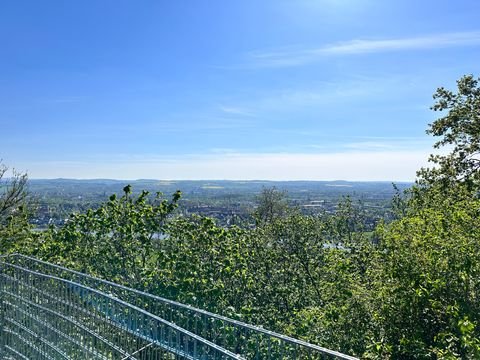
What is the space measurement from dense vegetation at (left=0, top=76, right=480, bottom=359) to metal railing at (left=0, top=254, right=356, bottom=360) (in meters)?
2.59

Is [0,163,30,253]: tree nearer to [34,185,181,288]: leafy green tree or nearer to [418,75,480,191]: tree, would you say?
[34,185,181,288]: leafy green tree

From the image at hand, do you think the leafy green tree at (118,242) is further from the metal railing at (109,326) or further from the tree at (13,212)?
the metal railing at (109,326)

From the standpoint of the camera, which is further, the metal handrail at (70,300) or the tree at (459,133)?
the tree at (459,133)

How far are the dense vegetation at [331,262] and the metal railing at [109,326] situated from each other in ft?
8.50

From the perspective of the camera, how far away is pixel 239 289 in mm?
14516

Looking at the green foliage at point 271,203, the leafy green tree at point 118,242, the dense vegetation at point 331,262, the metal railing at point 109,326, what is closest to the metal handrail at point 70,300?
the metal railing at point 109,326

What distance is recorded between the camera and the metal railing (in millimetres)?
4887

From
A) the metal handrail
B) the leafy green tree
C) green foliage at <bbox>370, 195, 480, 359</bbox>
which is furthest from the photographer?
the leafy green tree

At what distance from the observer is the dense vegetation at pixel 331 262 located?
738cm

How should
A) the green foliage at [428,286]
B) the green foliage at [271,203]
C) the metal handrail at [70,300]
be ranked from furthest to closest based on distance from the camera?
the green foliage at [271,203]
the green foliage at [428,286]
the metal handrail at [70,300]

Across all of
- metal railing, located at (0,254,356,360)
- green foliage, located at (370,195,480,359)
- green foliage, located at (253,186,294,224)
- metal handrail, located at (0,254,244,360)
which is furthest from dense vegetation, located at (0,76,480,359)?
green foliage, located at (253,186,294,224)

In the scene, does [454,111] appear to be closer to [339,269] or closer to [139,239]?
[339,269]

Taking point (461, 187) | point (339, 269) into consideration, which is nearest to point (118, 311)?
point (339, 269)

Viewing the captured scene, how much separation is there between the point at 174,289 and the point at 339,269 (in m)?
4.98
